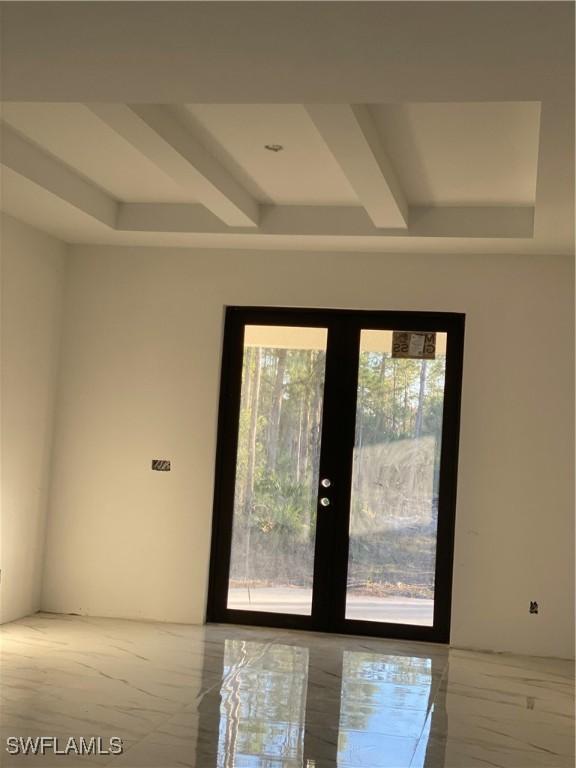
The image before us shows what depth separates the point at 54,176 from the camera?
5.52m

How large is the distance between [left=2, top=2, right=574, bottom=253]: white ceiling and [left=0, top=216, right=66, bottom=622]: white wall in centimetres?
27

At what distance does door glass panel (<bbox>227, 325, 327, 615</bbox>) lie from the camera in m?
6.68

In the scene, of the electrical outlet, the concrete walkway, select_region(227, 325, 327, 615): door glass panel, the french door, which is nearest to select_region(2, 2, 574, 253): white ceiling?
the french door

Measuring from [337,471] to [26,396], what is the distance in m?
2.26

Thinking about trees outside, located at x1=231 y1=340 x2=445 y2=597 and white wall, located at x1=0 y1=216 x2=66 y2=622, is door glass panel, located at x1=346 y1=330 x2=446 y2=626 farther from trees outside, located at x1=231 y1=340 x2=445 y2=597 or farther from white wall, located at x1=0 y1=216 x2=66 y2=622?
white wall, located at x1=0 y1=216 x2=66 y2=622

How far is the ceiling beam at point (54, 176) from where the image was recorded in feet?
16.4

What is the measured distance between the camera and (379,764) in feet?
12.6

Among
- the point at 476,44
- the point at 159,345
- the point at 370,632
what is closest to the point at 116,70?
the point at 476,44

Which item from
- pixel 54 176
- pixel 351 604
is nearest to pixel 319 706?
pixel 351 604

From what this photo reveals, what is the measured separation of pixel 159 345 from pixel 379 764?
12.4 ft

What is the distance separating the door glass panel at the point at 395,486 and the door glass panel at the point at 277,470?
335 millimetres

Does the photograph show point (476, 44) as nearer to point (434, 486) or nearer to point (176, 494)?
point (434, 486)

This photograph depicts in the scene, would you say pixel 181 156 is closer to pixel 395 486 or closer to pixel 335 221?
pixel 335 221

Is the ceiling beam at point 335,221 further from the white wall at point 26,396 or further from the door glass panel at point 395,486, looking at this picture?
the door glass panel at point 395,486
